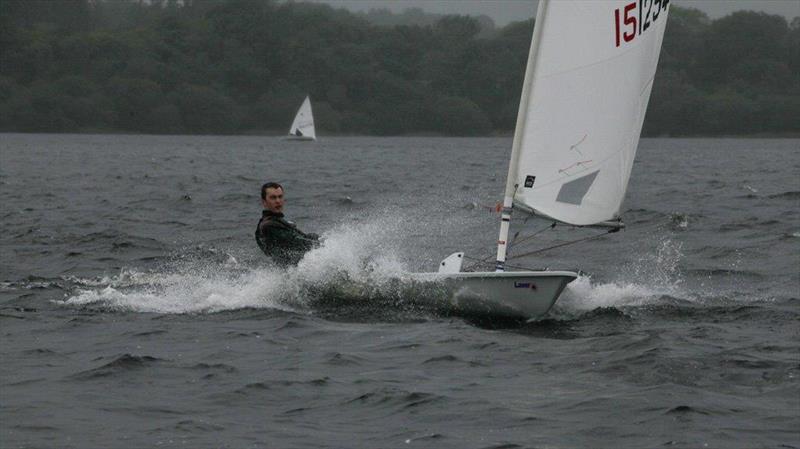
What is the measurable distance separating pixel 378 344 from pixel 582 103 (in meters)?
3.12

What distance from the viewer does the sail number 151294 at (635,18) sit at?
1293cm

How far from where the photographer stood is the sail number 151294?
12.9m

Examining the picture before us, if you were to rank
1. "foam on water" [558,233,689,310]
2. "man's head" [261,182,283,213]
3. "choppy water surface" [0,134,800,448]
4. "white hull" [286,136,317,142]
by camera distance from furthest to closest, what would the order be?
"white hull" [286,136,317,142], "foam on water" [558,233,689,310], "man's head" [261,182,283,213], "choppy water surface" [0,134,800,448]

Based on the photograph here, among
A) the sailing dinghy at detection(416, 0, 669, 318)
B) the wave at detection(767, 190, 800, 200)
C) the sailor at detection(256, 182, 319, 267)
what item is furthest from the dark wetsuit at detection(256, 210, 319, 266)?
the wave at detection(767, 190, 800, 200)

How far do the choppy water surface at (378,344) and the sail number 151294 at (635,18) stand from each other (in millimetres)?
2774

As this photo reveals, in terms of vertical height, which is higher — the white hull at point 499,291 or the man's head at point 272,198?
the man's head at point 272,198

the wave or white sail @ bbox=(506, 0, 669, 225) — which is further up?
white sail @ bbox=(506, 0, 669, 225)

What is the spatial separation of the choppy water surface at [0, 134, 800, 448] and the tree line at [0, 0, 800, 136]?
103061 millimetres

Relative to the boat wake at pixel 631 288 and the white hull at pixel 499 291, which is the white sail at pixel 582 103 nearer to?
the white hull at pixel 499 291

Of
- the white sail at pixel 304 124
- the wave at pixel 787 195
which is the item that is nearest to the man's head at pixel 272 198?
the wave at pixel 787 195

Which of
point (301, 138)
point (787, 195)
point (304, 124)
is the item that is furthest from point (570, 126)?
point (301, 138)

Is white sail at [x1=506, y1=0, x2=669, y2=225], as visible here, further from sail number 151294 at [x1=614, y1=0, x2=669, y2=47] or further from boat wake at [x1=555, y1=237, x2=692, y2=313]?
boat wake at [x1=555, y1=237, x2=692, y2=313]

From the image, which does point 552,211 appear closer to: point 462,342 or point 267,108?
point 462,342

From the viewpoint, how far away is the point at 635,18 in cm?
1298
